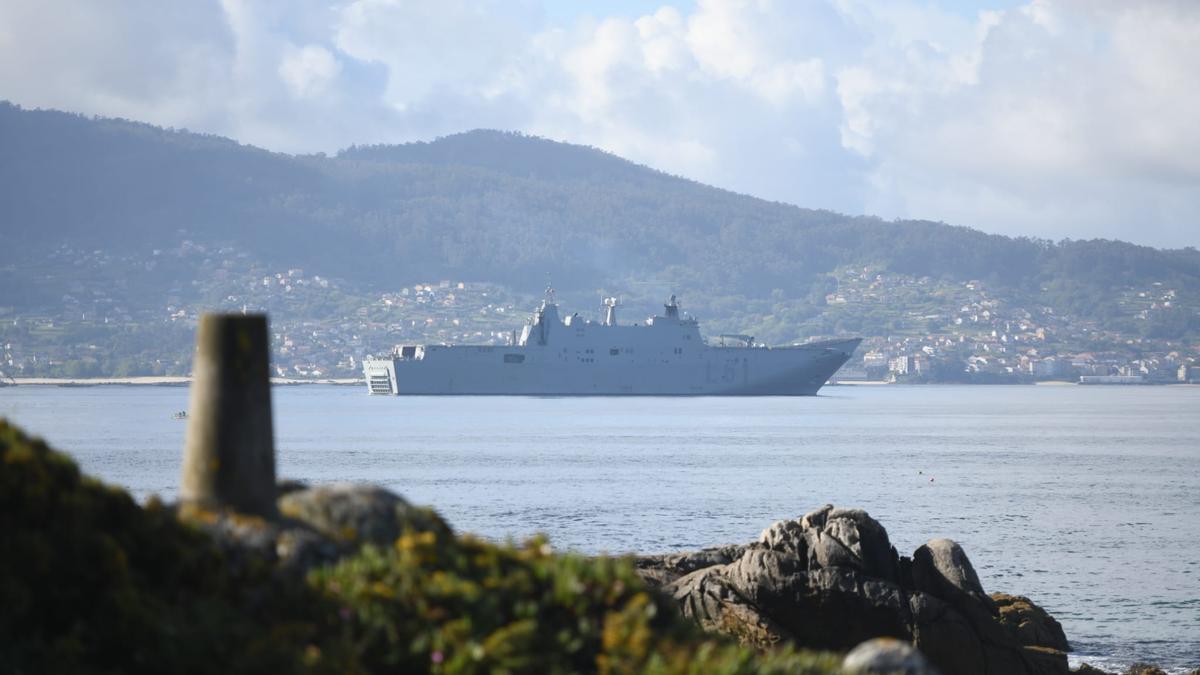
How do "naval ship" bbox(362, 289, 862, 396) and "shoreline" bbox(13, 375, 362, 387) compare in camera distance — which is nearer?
"naval ship" bbox(362, 289, 862, 396)

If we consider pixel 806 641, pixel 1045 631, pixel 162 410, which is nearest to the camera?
pixel 806 641

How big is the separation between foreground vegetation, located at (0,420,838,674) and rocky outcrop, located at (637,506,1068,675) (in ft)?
28.5

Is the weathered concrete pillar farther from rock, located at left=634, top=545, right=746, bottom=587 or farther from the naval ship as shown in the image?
the naval ship

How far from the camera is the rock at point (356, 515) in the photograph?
7273 millimetres

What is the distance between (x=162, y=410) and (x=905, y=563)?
9434 cm

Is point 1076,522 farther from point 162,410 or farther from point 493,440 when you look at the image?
point 162,410

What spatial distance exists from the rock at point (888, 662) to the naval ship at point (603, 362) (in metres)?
98.7

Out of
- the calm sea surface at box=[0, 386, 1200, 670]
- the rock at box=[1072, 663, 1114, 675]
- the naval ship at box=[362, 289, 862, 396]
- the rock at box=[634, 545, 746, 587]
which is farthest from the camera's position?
the naval ship at box=[362, 289, 862, 396]

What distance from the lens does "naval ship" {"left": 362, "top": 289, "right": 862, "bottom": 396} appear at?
107 metres

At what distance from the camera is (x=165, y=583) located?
267 inches

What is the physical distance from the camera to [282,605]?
6.84 meters

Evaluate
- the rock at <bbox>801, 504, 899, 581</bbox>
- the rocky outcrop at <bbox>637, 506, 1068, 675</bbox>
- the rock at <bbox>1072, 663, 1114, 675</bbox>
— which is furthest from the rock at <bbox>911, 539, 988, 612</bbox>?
the rock at <bbox>1072, 663, 1114, 675</bbox>

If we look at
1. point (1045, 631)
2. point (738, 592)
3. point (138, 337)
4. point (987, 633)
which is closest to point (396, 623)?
point (738, 592)

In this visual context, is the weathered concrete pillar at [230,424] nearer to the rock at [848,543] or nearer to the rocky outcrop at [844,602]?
the rocky outcrop at [844,602]
